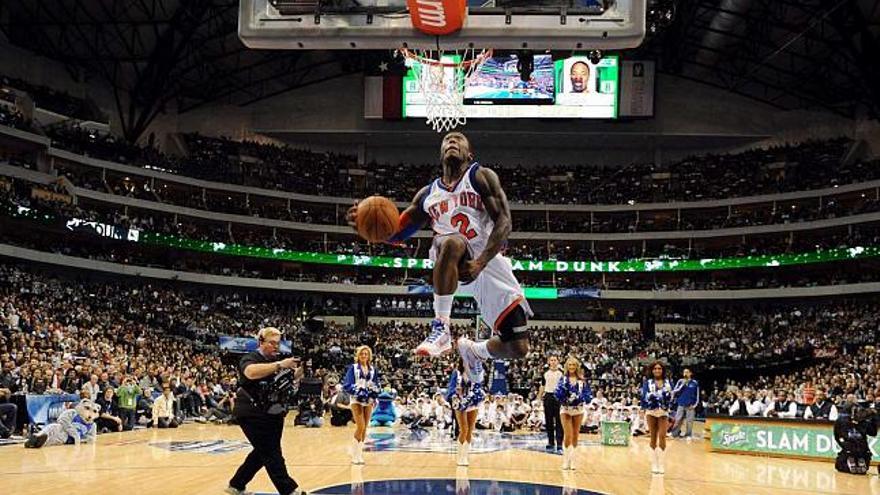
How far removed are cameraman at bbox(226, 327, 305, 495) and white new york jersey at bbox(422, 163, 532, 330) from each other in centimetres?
241

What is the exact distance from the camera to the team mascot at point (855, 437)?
1481 centimetres

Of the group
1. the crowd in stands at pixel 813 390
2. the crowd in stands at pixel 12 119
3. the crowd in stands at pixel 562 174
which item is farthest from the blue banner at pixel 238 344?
the crowd in stands at pixel 813 390

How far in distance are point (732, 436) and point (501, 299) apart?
602 inches

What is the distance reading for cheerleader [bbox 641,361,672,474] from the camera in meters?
13.1

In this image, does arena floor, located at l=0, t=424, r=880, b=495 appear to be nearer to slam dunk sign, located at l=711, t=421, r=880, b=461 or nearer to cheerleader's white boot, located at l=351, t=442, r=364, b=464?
cheerleader's white boot, located at l=351, t=442, r=364, b=464

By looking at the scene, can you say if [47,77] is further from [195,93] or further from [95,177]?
[195,93]

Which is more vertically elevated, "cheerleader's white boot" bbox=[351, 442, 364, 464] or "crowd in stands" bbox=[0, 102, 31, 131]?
"crowd in stands" bbox=[0, 102, 31, 131]

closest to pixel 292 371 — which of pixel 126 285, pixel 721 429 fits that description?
pixel 721 429

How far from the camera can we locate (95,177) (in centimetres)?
3972

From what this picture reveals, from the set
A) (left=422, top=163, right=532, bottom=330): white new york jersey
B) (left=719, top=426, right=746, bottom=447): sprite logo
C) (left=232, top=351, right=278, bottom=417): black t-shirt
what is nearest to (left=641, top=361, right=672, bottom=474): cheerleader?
(left=719, top=426, right=746, bottom=447): sprite logo

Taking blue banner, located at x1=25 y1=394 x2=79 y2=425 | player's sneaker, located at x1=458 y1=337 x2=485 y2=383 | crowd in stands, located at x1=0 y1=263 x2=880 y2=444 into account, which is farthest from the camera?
crowd in stands, located at x1=0 y1=263 x2=880 y2=444

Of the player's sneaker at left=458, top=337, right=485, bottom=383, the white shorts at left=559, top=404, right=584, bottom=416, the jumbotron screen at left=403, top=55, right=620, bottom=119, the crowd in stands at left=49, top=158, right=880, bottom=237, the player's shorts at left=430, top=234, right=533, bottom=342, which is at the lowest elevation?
the white shorts at left=559, top=404, right=584, bottom=416

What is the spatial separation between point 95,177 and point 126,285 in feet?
17.8

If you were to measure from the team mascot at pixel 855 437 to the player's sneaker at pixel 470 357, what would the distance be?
10487 millimetres
